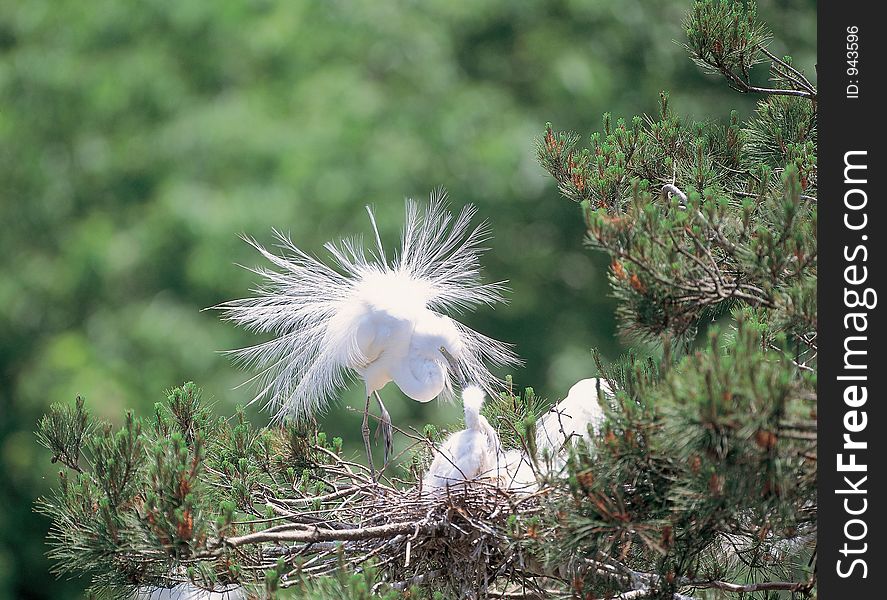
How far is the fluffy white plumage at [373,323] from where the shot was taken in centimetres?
206

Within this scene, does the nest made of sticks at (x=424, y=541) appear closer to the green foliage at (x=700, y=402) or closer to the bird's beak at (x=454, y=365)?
the green foliage at (x=700, y=402)

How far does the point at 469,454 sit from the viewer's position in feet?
6.10

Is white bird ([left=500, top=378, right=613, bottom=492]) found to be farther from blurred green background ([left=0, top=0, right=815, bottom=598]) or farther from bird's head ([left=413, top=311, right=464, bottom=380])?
blurred green background ([left=0, top=0, right=815, bottom=598])

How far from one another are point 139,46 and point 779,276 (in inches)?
171

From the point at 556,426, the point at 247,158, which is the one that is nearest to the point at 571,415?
the point at 556,426

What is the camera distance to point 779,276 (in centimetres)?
129

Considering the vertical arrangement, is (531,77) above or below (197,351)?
above

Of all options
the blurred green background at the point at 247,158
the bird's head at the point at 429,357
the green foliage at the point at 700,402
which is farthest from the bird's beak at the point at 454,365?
the blurred green background at the point at 247,158

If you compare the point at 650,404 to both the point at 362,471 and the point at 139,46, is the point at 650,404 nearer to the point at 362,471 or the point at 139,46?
the point at 362,471

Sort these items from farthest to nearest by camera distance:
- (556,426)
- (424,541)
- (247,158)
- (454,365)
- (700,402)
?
(247,158)
(454,365)
(556,426)
(424,541)
(700,402)

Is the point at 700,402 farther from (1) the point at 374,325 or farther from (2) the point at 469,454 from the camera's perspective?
(1) the point at 374,325
